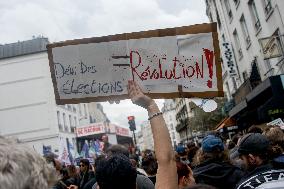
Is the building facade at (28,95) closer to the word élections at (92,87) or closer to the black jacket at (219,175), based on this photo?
the word élections at (92,87)

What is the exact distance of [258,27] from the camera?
1975cm

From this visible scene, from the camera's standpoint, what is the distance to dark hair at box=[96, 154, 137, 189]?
8.57 ft

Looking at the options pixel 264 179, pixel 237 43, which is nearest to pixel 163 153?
pixel 264 179

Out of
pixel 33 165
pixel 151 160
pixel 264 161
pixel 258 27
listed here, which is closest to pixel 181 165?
pixel 264 161

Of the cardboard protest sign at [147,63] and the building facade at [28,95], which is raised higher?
the building facade at [28,95]

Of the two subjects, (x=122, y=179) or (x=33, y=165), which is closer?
(x=33, y=165)

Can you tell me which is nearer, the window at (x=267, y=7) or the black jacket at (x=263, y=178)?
the black jacket at (x=263, y=178)

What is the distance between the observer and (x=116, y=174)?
2.62 meters

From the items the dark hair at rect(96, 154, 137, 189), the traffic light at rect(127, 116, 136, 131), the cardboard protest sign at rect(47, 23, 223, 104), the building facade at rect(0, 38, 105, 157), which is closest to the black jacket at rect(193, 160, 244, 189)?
the cardboard protest sign at rect(47, 23, 223, 104)

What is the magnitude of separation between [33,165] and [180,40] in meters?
2.60

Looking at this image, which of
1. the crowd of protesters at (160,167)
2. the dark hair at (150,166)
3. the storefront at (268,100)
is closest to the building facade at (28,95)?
the storefront at (268,100)

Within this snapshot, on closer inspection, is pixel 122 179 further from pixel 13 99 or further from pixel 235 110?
pixel 13 99

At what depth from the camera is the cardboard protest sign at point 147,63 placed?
3.88 m

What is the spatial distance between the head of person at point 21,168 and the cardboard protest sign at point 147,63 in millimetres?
2312
